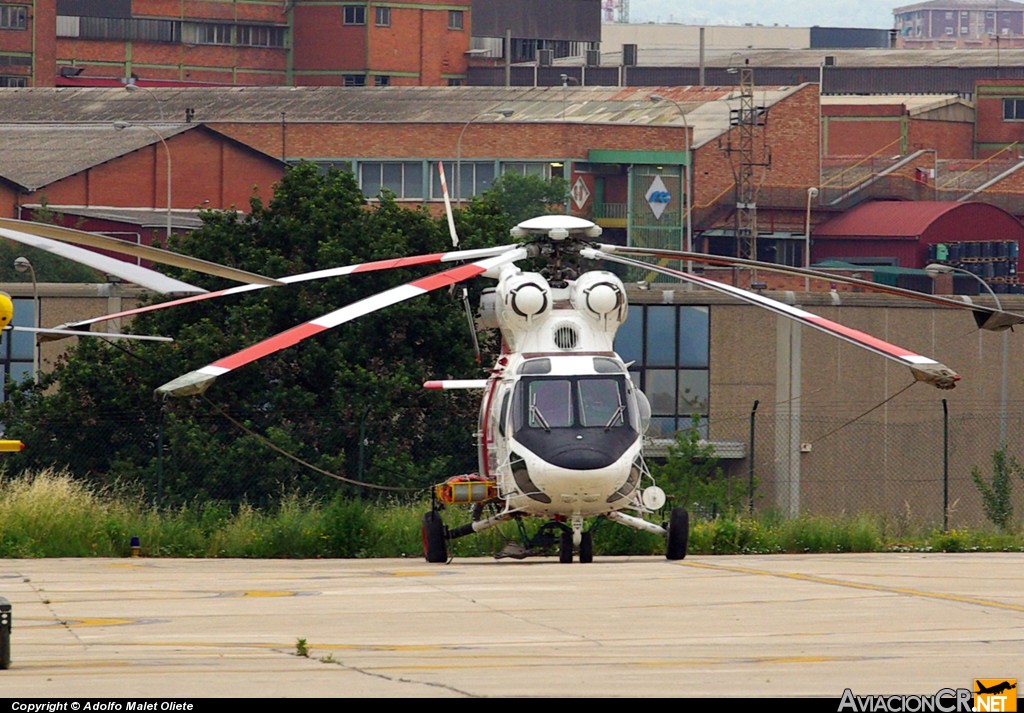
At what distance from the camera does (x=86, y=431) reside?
33.8 metres

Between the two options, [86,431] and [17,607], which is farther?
[86,431]

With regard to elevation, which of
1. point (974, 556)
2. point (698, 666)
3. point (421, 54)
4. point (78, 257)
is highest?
point (421, 54)

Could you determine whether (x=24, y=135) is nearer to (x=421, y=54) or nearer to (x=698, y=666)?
(x=421, y=54)

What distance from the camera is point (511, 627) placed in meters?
14.9

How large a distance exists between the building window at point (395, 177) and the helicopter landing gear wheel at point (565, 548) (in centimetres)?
8027

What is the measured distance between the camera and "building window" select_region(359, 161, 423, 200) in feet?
331

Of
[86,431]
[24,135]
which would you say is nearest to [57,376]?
[86,431]

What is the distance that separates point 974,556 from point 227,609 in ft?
35.8

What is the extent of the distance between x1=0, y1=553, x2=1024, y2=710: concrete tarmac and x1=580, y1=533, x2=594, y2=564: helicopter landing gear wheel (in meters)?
0.28

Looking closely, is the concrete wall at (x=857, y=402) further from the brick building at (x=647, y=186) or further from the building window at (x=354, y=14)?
the building window at (x=354, y=14)

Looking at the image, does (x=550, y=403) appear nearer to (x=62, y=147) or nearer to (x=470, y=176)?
(x=62, y=147)

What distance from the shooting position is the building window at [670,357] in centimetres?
4662

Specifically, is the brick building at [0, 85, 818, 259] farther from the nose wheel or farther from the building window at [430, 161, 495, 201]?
the nose wheel

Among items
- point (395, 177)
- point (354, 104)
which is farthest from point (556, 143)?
point (354, 104)
